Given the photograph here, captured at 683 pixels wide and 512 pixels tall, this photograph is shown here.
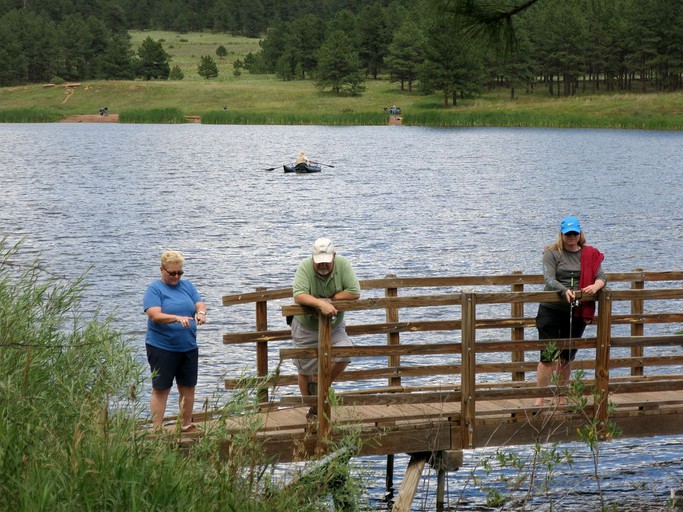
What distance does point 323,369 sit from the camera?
34.1 feet

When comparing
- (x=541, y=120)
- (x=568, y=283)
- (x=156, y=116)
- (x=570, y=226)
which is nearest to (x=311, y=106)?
(x=156, y=116)

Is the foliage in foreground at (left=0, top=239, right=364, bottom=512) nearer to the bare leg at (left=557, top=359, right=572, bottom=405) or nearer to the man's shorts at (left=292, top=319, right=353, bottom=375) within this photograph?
the man's shorts at (left=292, top=319, right=353, bottom=375)

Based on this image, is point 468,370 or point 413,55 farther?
point 413,55

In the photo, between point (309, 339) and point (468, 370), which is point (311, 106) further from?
point (309, 339)

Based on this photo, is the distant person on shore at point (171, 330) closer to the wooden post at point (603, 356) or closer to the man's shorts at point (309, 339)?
the man's shorts at point (309, 339)

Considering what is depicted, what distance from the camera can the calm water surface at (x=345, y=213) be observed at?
24.2 metres

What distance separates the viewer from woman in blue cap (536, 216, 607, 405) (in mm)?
10953

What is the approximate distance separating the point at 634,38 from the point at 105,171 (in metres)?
73.7

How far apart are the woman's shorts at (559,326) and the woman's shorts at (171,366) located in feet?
11.7

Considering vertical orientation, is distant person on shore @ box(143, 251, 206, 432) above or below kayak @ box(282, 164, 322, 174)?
above

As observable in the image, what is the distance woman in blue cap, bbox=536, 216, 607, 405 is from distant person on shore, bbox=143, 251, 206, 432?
3.55 meters

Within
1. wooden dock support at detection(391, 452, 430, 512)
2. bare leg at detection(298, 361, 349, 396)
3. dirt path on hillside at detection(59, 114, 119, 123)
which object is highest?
bare leg at detection(298, 361, 349, 396)

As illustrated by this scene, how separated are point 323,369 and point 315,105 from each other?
4505 inches

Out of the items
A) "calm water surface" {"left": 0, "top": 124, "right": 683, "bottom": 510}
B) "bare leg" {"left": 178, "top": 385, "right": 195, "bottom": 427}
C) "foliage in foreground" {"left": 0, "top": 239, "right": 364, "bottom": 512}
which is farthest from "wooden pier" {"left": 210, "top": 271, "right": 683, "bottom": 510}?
"foliage in foreground" {"left": 0, "top": 239, "right": 364, "bottom": 512}
